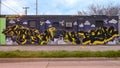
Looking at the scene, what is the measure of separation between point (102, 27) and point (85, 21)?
1.82 m

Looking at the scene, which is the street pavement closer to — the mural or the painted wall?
the mural

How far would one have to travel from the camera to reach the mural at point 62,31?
122 ft

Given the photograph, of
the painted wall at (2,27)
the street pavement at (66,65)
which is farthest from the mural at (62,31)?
the street pavement at (66,65)

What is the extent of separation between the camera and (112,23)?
3728cm

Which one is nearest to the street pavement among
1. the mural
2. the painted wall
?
the mural

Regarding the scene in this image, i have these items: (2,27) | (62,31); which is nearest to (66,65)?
(62,31)

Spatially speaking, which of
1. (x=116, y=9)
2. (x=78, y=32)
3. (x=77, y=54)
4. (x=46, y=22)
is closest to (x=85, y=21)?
(x=78, y=32)

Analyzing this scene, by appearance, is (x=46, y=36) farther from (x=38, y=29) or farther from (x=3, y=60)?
(x=3, y=60)

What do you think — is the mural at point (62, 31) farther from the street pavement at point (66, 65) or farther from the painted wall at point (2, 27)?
the street pavement at point (66, 65)

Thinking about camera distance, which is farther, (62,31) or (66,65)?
(62,31)

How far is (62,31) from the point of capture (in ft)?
123

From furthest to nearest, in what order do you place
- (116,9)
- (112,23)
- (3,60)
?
(116,9) → (112,23) → (3,60)

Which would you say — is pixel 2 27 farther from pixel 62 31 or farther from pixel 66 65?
pixel 66 65

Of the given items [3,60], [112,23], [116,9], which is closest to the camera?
[3,60]
